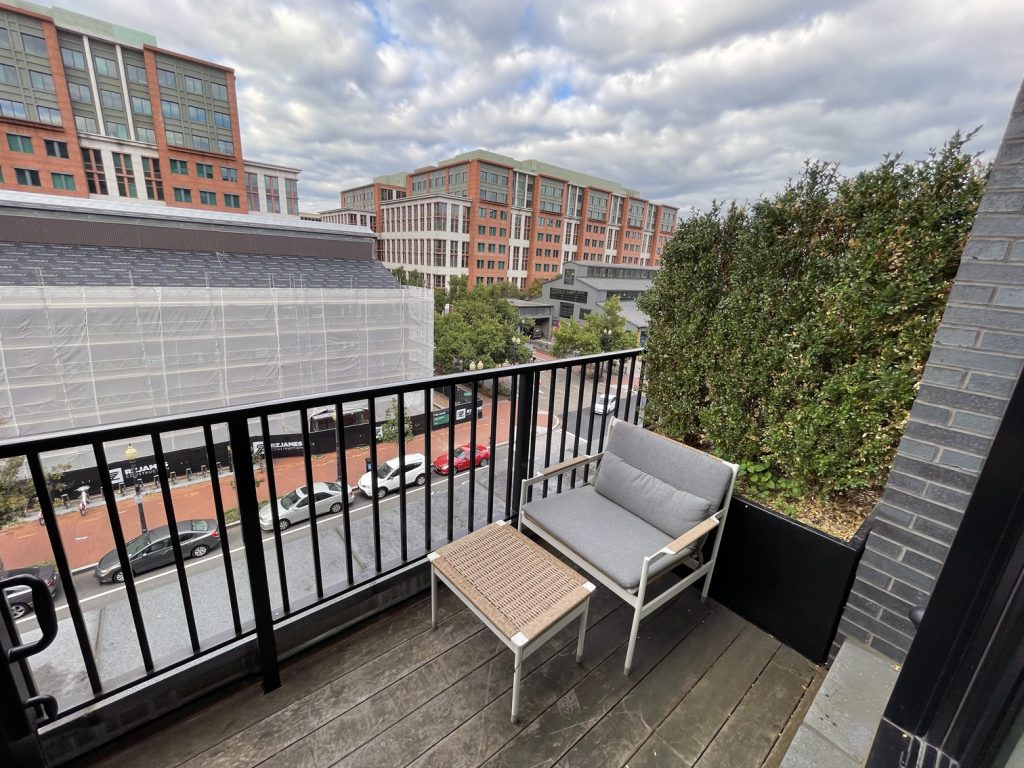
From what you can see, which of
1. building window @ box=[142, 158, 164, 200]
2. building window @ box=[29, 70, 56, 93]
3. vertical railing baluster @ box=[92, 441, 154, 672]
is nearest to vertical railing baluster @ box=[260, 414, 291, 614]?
vertical railing baluster @ box=[92, 441, 154, 672]

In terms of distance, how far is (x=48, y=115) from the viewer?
21.7m

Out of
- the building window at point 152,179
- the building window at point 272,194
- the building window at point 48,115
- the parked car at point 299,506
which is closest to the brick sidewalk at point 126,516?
the parked car at point 299,506

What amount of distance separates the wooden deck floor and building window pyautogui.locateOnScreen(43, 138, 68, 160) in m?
34.0

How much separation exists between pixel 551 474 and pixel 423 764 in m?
1.10

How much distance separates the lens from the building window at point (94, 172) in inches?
910

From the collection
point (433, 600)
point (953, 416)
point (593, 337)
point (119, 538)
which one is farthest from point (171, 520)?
point (593, 337)

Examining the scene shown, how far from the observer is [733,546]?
1880 mm

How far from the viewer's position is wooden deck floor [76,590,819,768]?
1.29m

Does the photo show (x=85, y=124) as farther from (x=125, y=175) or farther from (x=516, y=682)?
(x=516, y=682)

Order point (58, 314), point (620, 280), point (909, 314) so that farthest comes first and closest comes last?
point (620, 280)
point (58, 314)
point (909, 314)

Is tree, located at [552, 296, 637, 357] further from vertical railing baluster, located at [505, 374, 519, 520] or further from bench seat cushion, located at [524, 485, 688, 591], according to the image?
bench seat cushion, located at [524, 485, 688, 591]

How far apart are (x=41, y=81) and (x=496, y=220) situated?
1020 inches

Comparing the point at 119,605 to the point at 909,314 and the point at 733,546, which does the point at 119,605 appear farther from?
the point at 909,314

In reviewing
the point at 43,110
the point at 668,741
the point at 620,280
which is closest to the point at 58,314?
the point at 668,741
